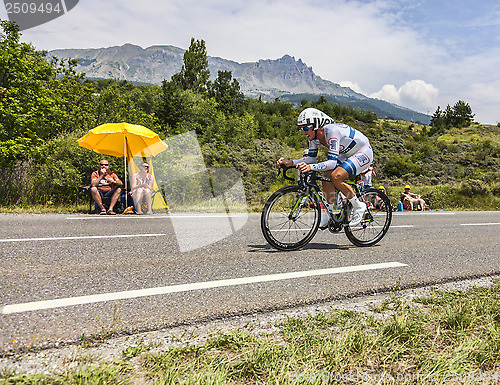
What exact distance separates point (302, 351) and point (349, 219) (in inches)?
132

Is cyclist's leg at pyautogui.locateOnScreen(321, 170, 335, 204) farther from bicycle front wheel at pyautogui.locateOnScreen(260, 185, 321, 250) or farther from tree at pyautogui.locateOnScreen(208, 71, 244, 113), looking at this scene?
tree at pyautogui.locateOnScreen(208, 71, 244, 113)

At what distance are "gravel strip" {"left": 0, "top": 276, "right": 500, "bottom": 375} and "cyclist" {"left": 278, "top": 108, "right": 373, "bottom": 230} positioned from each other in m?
2.08

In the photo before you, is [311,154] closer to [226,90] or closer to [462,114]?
[226,90]

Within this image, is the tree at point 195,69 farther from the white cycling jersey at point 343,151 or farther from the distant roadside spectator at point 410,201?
the white cycling jersey at point 343,151

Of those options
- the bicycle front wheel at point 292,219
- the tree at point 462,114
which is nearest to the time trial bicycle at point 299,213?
the bicycle front wheel at point 292,219

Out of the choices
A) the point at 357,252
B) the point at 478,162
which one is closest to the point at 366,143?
the point at 357,252

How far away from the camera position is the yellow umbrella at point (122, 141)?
1032 centimetres

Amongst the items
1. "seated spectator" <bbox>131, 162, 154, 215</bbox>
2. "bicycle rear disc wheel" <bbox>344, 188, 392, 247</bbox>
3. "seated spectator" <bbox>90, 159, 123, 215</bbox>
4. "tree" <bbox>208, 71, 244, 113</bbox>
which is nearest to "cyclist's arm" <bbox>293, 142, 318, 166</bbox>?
"bicycle rear disc wheel" <bbox>344, 188, 392, 247</bbox>

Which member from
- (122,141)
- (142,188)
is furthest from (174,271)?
(122,141)

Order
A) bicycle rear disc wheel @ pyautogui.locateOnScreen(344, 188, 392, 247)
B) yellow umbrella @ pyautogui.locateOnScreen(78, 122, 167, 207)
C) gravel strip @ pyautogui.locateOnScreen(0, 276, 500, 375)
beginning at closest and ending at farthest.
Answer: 1. gravel strip @ pyautogui.locateOnScreen(0, 276, 500, 375)
2. bicycle rear disc wheel @ pyautogui.locateOnScreen(344, 188, 392, 247)
3. yellow umbrella @ pyautogui.locateOnScreen(78, 122, 167, 207)

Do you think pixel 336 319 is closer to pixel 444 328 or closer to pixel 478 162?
pixel 444 328

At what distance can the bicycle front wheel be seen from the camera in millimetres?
4648

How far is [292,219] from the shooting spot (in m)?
4.78

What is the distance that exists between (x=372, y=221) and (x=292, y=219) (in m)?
1.47
